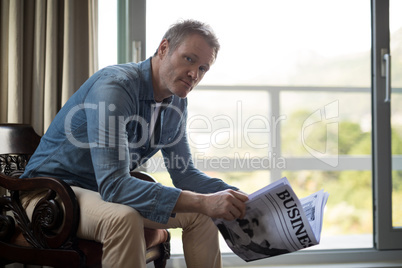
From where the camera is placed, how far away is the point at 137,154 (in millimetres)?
1431

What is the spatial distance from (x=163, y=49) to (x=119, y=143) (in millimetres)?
432

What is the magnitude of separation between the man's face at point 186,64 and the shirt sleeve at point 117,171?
257 millimetres

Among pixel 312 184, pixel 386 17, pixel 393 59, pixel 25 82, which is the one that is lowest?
pixel 312 184

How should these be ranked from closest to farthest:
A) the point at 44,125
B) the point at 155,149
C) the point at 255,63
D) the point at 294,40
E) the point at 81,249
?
the point at 81,249 → the point at 155,149 → the point at 44,125 → the point at 294,40 → the point at 255,63

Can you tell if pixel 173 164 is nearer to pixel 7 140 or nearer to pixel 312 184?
pixel 7 140

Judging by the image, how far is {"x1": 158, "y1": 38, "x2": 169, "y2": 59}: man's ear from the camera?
1.34 m

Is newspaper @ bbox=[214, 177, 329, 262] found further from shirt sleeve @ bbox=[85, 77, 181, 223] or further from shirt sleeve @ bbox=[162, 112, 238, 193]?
shirt sleeve @ bbox=[162, 112, 238, 193]

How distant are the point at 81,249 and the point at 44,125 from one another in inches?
35.7

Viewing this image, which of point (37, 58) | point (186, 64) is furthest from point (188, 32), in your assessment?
point (37, 58)

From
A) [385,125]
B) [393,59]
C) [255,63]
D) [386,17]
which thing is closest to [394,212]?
[385,125]

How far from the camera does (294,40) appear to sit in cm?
411

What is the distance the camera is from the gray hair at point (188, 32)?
1292 mm

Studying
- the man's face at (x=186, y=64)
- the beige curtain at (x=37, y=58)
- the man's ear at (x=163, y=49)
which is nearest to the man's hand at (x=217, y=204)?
the man's face at (x=186, y=64)

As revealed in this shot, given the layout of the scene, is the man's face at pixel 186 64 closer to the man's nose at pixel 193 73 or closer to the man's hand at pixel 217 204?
the man's nose at pixel 193 73
